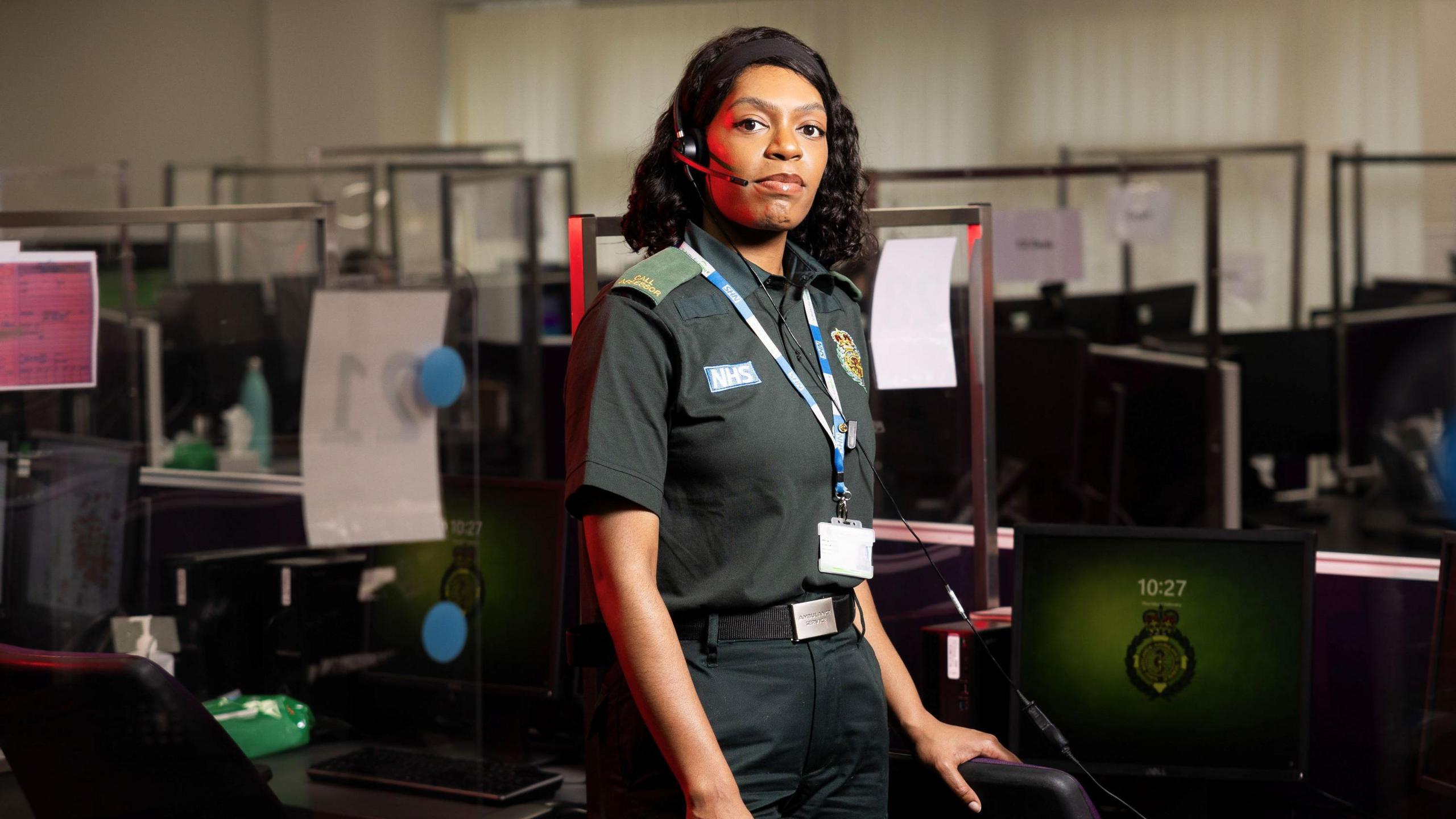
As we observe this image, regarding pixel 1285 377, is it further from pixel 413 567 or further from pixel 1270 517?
pixel 413 567

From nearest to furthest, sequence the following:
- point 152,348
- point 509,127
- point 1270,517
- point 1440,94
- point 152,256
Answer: point 152,348
point 1270,517
point 152,256
point 1440,94
point 509,127

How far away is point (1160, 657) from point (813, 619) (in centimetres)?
63

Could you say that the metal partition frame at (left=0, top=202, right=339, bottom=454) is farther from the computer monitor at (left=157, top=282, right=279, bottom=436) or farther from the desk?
the desk

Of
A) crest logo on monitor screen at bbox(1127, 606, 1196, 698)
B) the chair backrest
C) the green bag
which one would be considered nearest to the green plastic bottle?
the green bag

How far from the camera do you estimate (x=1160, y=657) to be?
1653mm

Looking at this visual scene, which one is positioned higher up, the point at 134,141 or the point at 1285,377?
the point at 134,141

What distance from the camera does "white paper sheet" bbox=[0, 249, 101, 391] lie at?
78.1 inches

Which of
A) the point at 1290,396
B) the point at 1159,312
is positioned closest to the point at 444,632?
the point at 1290,396

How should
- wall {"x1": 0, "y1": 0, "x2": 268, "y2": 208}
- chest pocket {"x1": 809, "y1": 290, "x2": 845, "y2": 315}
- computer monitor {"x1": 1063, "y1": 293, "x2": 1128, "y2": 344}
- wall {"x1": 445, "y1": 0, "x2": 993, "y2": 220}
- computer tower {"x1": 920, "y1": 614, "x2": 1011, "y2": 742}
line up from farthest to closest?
wall {"x1": 445, "y1": 0, "x2": 993, "y2": 220} → wall {"x1": 0, "y1": 0, "x2": 268, "y2": 208} → computer monitor {"x1": 1063, "y1": 293, "x2": 1128, "y2": 344} → computer tower {"x1": 920, "y1": 614, "x2": 1011, "y2": 742} → chest pocket {"x1": 809, "y1": 290, "x2": 845, "y2": 315}

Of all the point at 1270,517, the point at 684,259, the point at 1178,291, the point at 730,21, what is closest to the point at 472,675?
the point at 684,259

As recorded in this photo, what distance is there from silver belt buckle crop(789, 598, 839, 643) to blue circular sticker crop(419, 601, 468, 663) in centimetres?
101

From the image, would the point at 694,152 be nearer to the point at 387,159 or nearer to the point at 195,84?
the point at 387,159

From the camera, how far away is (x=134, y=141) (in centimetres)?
812

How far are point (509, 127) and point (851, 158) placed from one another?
786 centimetres
